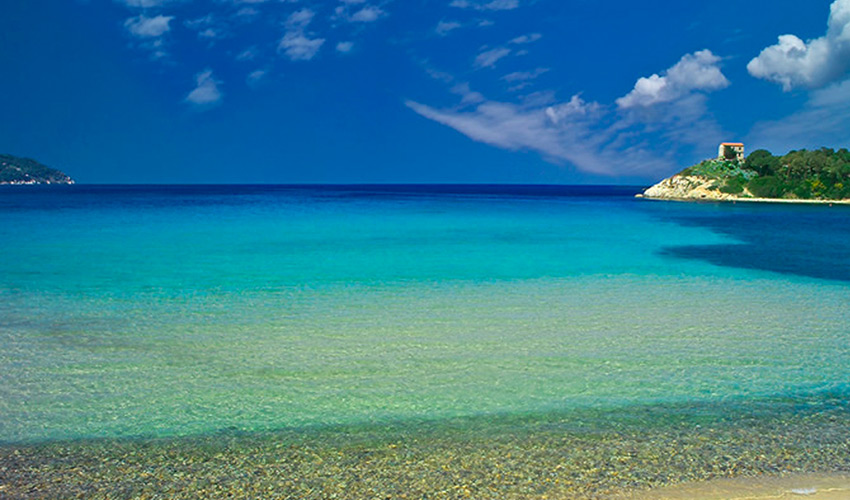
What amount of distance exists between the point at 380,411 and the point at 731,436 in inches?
149

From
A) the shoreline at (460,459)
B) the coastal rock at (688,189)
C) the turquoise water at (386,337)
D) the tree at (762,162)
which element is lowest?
the shoreline at (460,459)

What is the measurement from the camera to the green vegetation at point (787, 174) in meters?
93.2

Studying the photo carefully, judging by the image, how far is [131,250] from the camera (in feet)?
81.5

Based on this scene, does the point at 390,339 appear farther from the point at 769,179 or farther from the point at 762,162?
the point at 762,162

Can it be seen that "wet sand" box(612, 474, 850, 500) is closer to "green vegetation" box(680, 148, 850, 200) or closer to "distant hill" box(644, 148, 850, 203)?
"distant hill" box(644, 148, 850, 203)

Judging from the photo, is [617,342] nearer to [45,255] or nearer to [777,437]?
[777,437]

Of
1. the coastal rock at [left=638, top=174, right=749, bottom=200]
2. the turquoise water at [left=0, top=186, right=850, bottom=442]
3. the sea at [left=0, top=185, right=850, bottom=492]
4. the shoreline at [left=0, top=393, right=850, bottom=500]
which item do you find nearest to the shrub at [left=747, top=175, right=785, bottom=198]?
the coastal rock at [left=638, top=174, right=749, bottom=200]

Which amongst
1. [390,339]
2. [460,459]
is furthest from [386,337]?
[460,459]

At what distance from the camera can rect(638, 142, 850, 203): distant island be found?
93438 mm

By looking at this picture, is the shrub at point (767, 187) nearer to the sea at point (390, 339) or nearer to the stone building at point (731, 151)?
the stone building at point (731, 151)

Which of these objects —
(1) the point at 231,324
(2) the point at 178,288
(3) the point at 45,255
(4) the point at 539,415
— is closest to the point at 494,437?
(4) the point at 539,415

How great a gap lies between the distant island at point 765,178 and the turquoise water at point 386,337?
277ft

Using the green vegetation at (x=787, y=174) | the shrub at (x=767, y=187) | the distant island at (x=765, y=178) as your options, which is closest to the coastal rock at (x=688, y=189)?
the distant island at (x=765, y=178)

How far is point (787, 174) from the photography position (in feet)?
336
